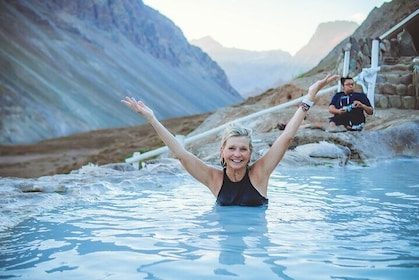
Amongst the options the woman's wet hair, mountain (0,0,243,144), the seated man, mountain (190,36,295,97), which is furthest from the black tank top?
mountain (190,36,295,97)

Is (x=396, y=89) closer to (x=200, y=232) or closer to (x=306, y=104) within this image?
(x=306, y=104)

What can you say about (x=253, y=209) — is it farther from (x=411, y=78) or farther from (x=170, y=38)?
(x=170, y=38)

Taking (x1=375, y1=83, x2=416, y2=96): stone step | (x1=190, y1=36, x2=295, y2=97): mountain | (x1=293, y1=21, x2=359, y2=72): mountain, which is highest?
(x1=293, y1=21, x2=359, y2=72): mountain

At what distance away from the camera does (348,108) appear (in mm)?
7965

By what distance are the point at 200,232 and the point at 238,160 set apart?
736 mm

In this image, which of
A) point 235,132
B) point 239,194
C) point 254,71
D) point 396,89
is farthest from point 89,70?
point 254,71

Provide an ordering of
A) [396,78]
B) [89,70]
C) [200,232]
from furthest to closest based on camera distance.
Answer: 1. [89,70]
2. [396,78]
3. [200,232]

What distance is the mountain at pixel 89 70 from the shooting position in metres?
41.7

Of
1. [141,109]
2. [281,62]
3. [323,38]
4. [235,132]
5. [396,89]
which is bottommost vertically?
[235,132]

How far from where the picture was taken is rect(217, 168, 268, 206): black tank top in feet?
12.9

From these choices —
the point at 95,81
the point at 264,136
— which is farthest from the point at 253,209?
the point at 95,81

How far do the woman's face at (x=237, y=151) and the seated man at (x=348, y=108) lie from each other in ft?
14.4

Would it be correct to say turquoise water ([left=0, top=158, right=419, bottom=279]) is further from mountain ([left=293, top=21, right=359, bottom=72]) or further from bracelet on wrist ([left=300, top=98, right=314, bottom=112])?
mountain ([left=293, top=21, right=359, bottom=72])

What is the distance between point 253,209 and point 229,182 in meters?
0.29
